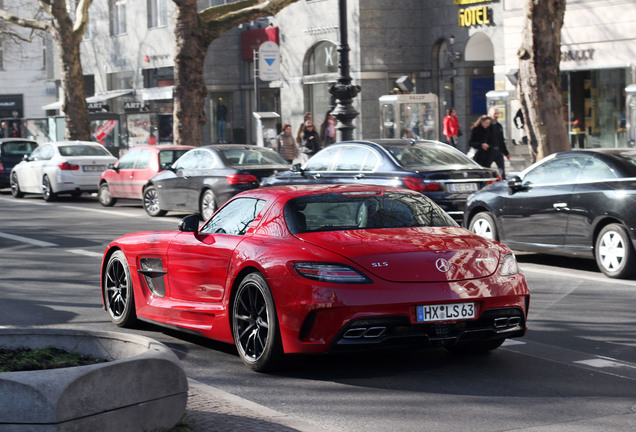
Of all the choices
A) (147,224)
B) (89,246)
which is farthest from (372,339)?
(147,224)

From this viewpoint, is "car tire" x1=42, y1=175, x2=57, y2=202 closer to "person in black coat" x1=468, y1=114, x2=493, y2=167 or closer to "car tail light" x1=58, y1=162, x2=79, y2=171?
"car tail light" x1=58, y1=162, x2=79, y2=171

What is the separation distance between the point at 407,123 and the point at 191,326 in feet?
79.4

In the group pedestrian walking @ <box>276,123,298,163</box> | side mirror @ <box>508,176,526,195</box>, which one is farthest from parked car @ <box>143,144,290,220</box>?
pedestrian walking @ <box>276,123,298,163</box>

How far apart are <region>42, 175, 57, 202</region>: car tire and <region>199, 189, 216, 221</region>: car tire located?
714 cm

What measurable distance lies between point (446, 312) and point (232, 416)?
68.4 inches

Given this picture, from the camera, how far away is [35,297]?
11094 millimetres

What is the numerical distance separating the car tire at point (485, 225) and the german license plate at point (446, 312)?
6.96 m

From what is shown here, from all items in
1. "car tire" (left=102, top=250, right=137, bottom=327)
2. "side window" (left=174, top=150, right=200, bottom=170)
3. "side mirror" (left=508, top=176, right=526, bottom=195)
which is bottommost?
"car tire" (left=102, top=250, right=137, bottom=327)

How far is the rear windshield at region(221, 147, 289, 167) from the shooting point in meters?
20.3

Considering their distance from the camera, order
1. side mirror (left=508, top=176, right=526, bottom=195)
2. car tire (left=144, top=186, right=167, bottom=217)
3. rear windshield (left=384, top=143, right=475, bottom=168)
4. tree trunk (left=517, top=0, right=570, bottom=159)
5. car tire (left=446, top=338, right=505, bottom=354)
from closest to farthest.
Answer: car tire (left=446, top=338, right=505, bottom=354)
side mirror (left=508, top=176, right=526, bottom=195)
rear windshield (left=384, top=143, right=475, bottom=168)
tree trunk (left=517, top=0, right=570, bottom=159)
car tire (left=144, top=186, right=167, bottom=217)

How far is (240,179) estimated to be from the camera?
19.5 meters

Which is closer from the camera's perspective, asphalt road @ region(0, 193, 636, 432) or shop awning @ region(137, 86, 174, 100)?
asphalt road @ region(0, 193, 636, 432)

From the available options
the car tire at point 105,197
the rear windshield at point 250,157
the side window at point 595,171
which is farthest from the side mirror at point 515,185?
the car tire at point 105,197

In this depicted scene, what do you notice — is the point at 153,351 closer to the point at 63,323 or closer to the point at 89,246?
the point at 63,323
